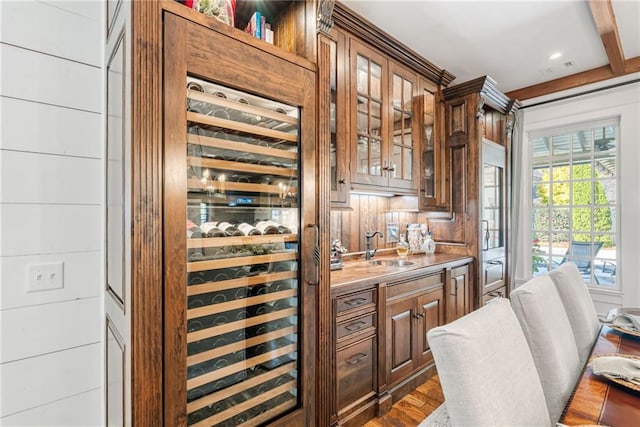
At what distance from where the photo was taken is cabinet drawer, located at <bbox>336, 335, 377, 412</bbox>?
5.80ft

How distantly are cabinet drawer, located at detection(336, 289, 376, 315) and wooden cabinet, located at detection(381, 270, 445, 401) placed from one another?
0.15 m

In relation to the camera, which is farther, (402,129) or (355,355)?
(402,129)

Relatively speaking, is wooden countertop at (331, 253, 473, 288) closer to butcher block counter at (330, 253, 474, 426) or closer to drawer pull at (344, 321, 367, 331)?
butcher block counter at (330, 253, 474, 426)

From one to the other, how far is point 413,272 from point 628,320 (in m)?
1.12

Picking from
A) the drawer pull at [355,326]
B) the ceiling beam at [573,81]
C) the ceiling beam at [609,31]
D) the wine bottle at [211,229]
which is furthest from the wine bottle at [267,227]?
the ceiling beam at [573,81]

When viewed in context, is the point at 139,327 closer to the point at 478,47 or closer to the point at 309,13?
the point at 309,13

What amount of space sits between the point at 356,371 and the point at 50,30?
231cm

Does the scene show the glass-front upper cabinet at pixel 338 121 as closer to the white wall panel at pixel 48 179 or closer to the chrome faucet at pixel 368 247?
the chrome faucet at pixel 368 247

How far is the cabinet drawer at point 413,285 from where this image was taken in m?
2.06

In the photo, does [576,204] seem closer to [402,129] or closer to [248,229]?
[402,129]

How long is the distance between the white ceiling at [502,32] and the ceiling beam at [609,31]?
8cm

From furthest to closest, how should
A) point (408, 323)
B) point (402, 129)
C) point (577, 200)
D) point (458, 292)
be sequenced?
point (577, 200)
point (458, 292)
point (402, 129)
point (408, 323)

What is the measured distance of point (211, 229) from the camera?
4.13 ft

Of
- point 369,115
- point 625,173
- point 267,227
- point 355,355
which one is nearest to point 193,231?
point 267,227
